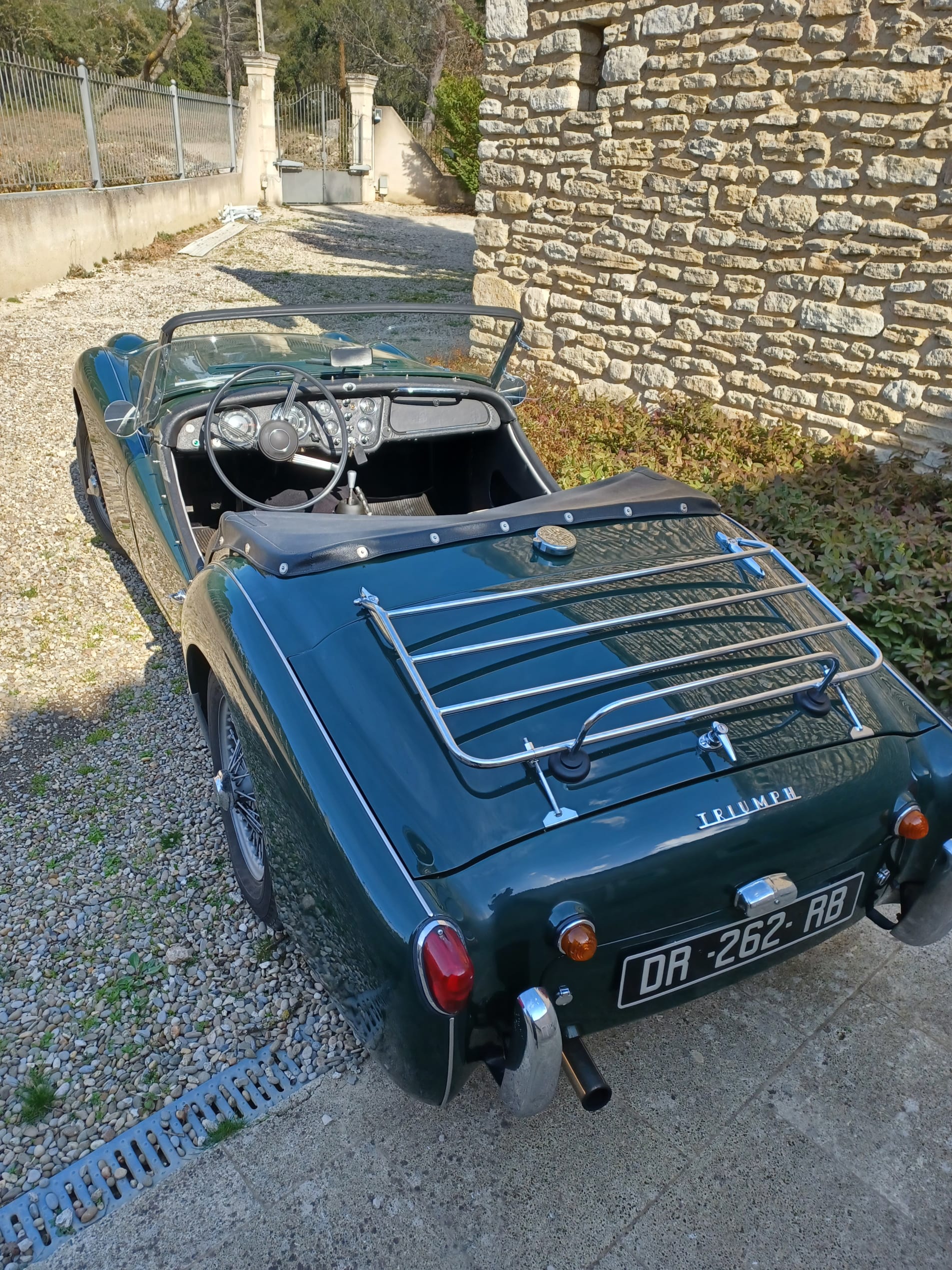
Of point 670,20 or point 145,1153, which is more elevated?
point 670,20

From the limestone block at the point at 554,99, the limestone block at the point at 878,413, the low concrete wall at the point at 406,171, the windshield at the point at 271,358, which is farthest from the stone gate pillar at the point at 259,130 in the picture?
the windshield at the point at 271,358

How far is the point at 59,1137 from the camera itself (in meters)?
2.10

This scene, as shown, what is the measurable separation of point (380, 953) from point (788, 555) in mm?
3586

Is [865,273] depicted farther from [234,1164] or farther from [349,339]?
[234,1164]

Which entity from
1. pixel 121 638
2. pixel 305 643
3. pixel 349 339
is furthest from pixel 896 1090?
pixel 349 339

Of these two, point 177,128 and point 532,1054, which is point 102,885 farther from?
point 177,128

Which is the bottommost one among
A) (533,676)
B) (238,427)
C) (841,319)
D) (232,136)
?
(533,676)

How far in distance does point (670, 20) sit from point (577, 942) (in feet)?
21.4

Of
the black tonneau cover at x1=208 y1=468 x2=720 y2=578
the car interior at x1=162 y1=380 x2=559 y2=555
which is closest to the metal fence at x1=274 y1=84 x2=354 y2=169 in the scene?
the car interior at x1=162 y1=380 x2=559 y2=555

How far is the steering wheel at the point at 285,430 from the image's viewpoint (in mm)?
3113

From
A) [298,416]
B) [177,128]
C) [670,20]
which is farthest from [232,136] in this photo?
[298,416]

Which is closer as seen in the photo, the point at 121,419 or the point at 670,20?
the point at 121,419

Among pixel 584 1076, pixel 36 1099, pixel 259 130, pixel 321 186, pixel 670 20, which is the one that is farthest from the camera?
pixel 321 186

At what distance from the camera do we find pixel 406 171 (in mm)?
25625
